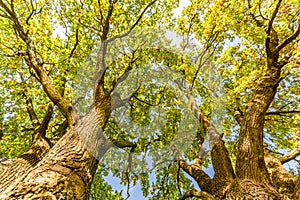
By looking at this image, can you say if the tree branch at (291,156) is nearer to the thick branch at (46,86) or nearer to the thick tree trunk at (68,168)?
the thick tree trunk at (68,168)

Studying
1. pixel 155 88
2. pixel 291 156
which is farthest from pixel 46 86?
pixel 291 156

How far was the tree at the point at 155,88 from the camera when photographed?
5.74 m

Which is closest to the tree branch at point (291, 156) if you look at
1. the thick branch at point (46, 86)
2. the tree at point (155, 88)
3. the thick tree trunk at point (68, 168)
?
the tree at point (155, 88)

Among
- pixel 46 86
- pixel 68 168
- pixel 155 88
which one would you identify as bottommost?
pixel 68 168

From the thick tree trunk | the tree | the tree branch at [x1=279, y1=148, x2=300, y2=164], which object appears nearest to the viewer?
the thick tree trunk

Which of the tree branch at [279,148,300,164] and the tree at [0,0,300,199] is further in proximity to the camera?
the tree branch at [279,148,300,164]

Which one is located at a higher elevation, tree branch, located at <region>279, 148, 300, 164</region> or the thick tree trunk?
tree branch, located at <region>279, 148, 300, 164</region>

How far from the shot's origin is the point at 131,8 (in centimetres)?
889

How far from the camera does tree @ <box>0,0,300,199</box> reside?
5.74 m

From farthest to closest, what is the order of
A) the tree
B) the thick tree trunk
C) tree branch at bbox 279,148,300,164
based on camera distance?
tree branch at bbox 279,148,300,164 < the tree < the thick tree trunk

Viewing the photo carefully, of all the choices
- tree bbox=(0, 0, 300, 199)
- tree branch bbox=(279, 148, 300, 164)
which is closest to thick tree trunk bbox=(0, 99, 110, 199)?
tree bbox=(0, 0, 300, 199)

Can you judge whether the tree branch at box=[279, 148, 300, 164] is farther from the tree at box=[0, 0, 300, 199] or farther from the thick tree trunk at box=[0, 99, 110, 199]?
the thick tree trunk at box=[0, 99, 110, 199]

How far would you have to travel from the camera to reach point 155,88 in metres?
10.3

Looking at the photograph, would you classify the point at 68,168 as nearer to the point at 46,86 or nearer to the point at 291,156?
the point at 46,86
